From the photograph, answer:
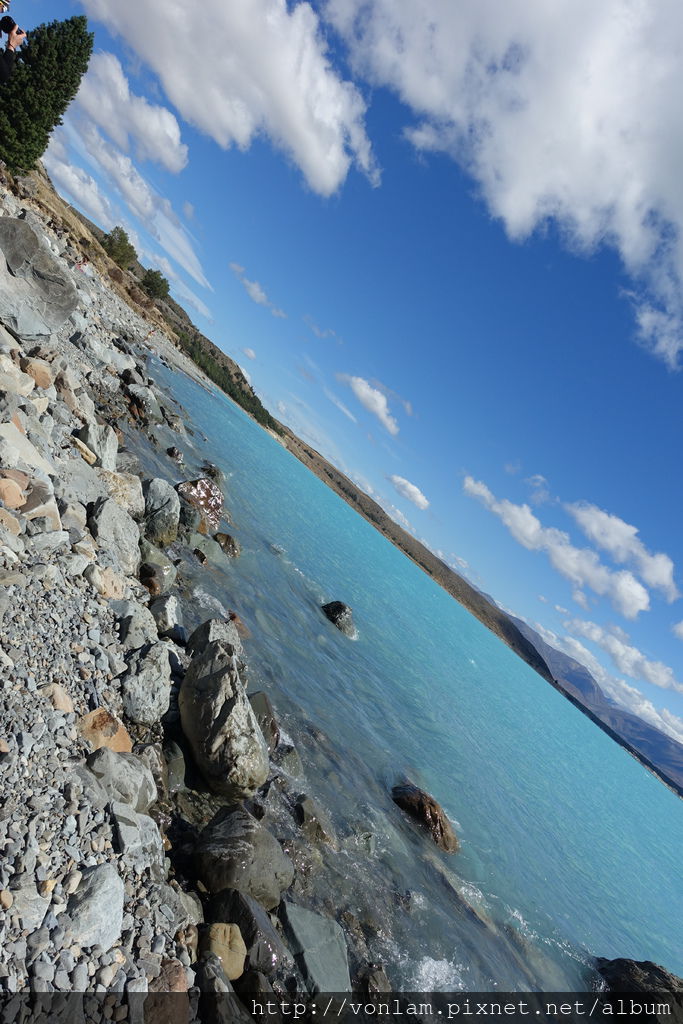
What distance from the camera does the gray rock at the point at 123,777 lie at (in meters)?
9.11

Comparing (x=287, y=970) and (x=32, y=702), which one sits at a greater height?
(x=32, y=702)

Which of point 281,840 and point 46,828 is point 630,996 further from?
point 46,828

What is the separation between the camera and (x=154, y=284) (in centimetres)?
12938

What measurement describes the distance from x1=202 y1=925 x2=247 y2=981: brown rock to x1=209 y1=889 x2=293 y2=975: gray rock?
0.21 metres

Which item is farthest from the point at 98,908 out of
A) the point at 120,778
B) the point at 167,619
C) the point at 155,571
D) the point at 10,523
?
the point at 155,571

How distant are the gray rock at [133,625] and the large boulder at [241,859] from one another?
445cm

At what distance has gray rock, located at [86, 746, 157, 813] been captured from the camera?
9.11 meters

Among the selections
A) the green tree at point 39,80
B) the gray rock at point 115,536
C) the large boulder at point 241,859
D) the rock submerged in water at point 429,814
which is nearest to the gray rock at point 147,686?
the large boulder at point 241,859

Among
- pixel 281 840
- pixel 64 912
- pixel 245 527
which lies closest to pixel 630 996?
pixel 281 840

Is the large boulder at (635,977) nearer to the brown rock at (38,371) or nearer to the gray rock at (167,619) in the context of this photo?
the gray rock at (167,619)

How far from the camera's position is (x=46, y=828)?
7543mm

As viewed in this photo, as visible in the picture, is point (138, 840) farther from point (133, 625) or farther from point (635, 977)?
point (635, 977)

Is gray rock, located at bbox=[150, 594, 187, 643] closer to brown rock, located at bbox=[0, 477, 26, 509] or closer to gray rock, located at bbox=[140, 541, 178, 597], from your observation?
gray rock, located at bbox=[140, 541, 178, 597]

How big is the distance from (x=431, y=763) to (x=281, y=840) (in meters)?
14.3
